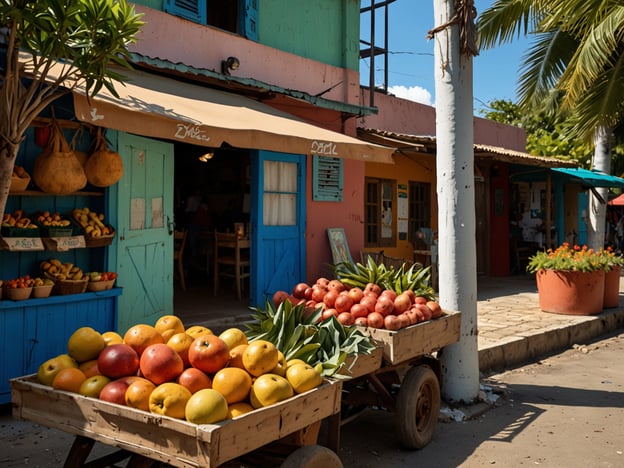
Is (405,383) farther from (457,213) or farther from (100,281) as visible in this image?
(100,281)

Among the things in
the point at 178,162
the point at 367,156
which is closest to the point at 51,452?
the point at 367,156

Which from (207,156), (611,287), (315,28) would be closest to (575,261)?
(611,287)

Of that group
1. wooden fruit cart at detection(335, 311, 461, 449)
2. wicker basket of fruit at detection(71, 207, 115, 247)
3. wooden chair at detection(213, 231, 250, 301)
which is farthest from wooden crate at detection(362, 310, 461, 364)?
wooden chair at detection(213, 231, 250, 301)

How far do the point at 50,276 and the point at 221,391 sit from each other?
3204 mm

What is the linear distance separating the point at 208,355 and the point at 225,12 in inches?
309

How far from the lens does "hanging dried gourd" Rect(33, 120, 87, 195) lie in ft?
17.3

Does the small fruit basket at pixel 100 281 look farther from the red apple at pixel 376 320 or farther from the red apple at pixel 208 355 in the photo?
the red apple at pixel 208 355

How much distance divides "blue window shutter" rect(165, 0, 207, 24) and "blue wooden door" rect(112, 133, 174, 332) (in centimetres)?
197

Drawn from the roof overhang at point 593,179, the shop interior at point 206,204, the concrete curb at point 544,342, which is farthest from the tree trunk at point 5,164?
the roof overhang at point 593,179

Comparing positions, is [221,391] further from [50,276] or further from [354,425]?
[50,276]

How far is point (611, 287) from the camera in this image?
33.2 feet

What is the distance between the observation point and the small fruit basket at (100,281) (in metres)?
5.63

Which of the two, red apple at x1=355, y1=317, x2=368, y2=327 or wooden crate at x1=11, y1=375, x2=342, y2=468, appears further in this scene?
red apple at x1=355, y1=317, x2=368, y2=327

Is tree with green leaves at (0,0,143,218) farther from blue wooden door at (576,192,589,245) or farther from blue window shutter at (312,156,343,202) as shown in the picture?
blue wooden door at (576,192,589,245)
